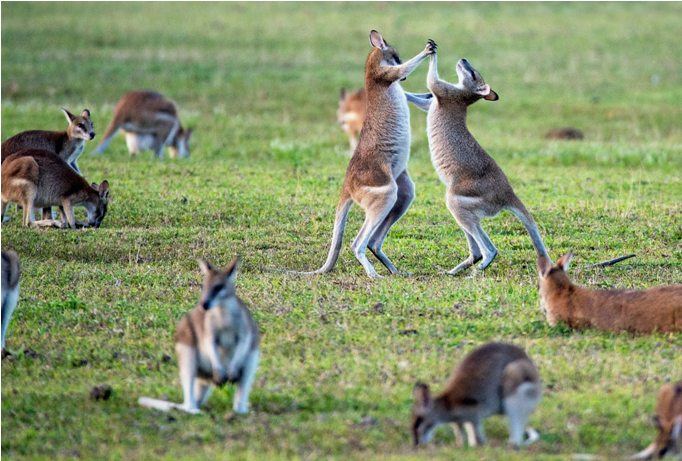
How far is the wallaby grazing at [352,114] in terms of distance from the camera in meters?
17.1

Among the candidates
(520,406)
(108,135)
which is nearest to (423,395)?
(520,406)

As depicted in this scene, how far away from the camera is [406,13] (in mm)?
38562

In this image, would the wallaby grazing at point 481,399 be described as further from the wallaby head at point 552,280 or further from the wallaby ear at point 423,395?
the wallaby head at point 552,280

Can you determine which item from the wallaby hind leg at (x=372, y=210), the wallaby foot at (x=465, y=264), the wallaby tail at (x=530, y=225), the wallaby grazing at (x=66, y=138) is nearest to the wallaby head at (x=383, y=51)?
the wallaby hind leg at (x=372, y=210)

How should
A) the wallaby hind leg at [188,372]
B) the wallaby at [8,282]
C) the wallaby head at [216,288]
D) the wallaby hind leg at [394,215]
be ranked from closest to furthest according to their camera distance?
the wallaby head at [216,288]
the wallaby hind leg at [188,372]
the wallaby at [8,282]
the wallaby hind leg at [394,215]

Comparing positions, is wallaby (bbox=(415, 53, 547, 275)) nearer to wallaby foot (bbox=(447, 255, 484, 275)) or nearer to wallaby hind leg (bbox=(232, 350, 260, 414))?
wallaby foot (bbox=(447, 255, 484, 275))

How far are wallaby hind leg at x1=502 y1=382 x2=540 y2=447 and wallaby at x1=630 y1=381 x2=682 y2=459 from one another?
1.65 feet

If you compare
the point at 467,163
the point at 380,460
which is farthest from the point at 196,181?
the point at 380,460

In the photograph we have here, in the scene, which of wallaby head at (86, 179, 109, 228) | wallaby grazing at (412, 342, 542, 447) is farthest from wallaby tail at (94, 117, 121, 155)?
wallaby grazing at (412, 342, 542, 447)

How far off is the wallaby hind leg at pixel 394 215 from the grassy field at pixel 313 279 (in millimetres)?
251

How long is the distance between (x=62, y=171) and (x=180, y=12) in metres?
29.1

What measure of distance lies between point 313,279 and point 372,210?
76 centimetres

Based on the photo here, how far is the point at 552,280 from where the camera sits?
24.7 ft

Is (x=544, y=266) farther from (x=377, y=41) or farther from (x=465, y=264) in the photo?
(x=377, y=41)
